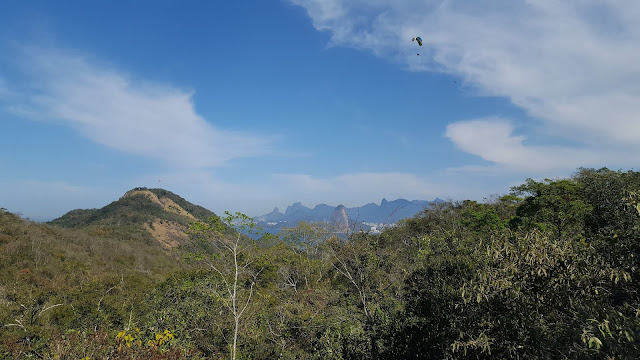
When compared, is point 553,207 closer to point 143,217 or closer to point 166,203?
point 143,217

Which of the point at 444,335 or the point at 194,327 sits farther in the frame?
the point at 194,327

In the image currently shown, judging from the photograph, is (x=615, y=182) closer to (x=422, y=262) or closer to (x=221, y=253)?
(x=422, y=262)

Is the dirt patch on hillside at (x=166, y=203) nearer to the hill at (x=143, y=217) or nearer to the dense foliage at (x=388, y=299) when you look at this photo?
the hill at (x=143, y=217)

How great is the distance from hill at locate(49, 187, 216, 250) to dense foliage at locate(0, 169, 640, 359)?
1407 inches

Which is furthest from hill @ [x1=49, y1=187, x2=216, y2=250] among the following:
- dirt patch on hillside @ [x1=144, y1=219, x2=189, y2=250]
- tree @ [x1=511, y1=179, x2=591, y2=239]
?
tree @ [x1=511, y1=179, x2=591, y2=239]

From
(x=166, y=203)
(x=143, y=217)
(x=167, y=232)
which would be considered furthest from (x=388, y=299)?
(x=166, y=203)

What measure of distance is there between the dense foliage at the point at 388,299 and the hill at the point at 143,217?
1407 inches

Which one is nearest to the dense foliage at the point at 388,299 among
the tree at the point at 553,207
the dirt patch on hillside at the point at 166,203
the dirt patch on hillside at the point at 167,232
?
the tree at the point at 553,207

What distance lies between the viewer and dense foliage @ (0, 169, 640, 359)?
5.10 metres

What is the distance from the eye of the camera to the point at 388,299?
10.8 metres

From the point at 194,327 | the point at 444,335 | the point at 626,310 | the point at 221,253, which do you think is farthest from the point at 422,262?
the point at 194,327

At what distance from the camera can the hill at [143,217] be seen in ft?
199

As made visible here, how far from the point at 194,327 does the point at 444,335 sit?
10208 millimetres

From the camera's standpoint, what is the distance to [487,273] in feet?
18.7
